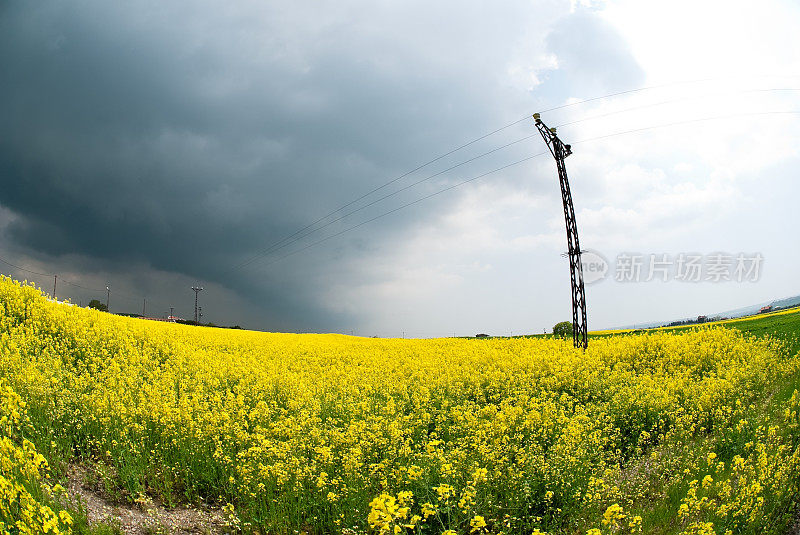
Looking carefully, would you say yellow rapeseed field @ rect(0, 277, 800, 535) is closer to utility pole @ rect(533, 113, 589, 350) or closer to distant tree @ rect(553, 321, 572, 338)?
utility pole @ rect(533, 113, 589, 350)

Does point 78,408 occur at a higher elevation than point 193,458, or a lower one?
higher

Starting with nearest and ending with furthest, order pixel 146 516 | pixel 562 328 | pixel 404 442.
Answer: pixel 146 516 < pixel 404 442 < pixel 562 328

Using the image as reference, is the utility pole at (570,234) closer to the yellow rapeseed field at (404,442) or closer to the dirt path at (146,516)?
the yellow rapeseed field at (404,442)

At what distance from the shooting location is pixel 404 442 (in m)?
8.21

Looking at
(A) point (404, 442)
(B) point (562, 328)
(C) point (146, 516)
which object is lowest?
(C) point (146, 516)

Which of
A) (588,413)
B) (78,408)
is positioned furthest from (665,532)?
(78,408)

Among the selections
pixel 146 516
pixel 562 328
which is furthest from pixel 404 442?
pixel 562 328

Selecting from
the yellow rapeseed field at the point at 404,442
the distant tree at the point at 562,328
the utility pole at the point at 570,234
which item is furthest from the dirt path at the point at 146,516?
the distant tree at the point at 562,328

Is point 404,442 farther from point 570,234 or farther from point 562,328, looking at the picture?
point 562,328

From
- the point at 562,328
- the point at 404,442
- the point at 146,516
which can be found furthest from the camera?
the point at 562,328

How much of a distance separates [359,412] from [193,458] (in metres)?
3.51

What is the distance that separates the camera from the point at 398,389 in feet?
43.3

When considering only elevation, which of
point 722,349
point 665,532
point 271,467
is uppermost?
point 722,349

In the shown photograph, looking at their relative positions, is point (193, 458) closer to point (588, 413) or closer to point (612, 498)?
point (612, 498)
